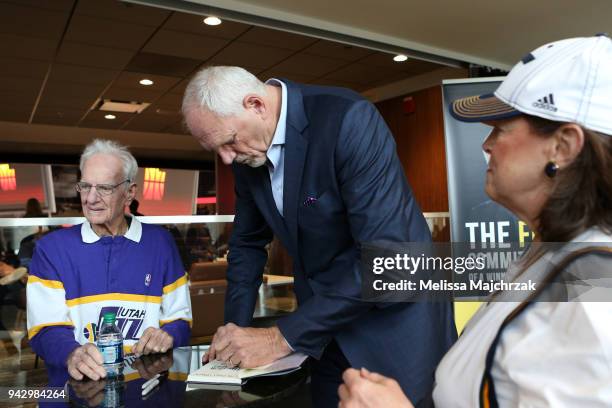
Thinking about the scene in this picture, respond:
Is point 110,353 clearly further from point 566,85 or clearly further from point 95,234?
point 566,85

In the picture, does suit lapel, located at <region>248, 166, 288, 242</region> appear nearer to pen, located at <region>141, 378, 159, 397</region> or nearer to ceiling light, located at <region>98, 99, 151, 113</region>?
pen, located at <region>141, 378, 159, 397</region>

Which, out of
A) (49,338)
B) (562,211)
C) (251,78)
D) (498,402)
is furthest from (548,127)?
(49,338)

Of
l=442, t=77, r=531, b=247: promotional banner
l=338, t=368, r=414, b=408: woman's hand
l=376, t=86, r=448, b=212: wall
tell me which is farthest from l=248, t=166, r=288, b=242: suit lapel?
l=376, t=86, r=448, b=212: wall

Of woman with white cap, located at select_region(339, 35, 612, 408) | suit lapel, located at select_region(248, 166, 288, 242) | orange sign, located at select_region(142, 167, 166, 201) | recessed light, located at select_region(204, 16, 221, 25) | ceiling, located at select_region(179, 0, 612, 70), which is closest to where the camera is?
woman with white cap, located at select_region(339, 35, 612, 408)

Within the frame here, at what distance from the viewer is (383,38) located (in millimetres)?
5328

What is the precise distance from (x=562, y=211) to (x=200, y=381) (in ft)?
2.81

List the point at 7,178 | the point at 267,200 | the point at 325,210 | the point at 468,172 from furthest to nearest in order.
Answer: the point at 7,178 → the point at 468,172 → the point at 267,200 → the point at 325,210

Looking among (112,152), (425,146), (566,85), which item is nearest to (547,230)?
(566,85)

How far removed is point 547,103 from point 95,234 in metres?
1.52

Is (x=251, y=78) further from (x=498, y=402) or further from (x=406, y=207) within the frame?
(x=498, y=402)

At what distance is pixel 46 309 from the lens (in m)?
1.65

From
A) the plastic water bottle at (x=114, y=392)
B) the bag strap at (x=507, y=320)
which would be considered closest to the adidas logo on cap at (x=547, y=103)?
the bag strap at (x=507, y=320)

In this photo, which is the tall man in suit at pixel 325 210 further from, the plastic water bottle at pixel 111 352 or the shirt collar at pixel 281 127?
the plastic water bottle at pixel 111 352

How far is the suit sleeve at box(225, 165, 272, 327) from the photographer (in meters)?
1.70
